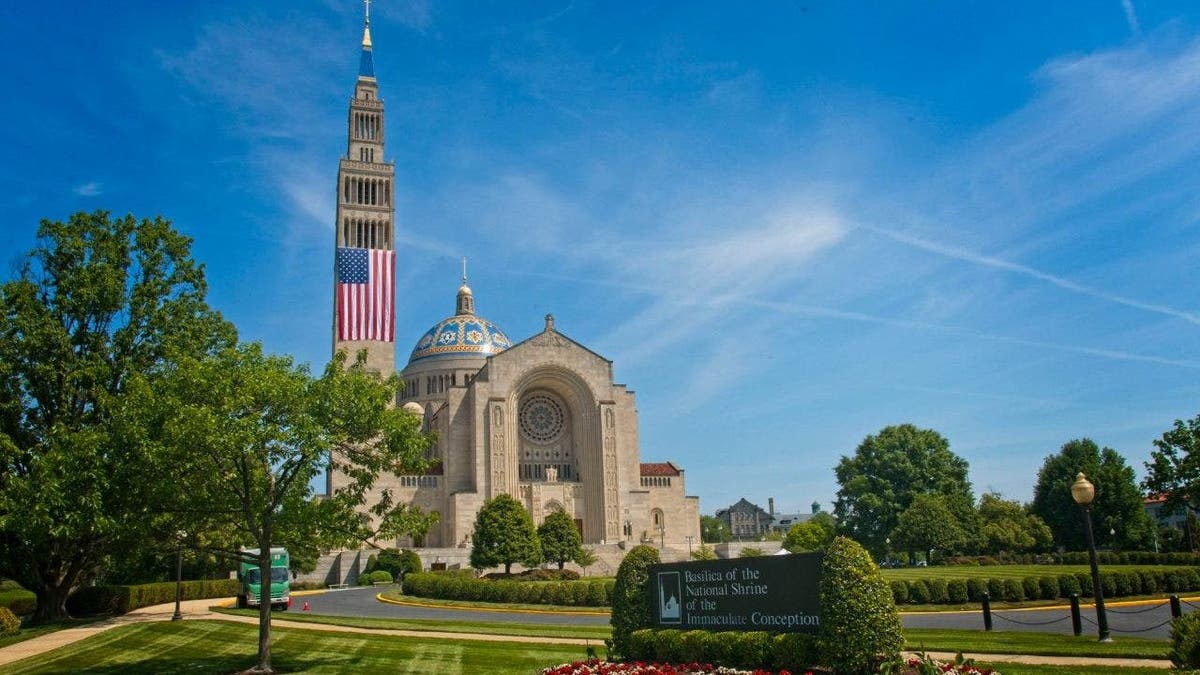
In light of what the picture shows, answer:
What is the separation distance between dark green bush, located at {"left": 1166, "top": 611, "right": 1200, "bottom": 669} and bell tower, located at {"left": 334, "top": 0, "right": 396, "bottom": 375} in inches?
2190

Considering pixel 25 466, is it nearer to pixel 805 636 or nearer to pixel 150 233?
pixel 150 233

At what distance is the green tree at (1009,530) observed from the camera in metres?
63.7

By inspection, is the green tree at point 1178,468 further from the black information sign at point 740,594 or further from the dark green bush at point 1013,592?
the black information sign at point 740,594

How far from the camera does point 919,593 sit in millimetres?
32875

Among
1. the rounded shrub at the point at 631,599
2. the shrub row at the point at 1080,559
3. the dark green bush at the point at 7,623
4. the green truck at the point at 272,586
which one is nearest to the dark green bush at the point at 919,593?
the rounded shrub at the point at 631,599

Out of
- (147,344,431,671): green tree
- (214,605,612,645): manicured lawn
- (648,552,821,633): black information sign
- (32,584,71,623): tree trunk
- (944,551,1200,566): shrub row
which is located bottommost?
(944,551,1200,566): shrub row

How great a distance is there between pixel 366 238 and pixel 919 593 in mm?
64748

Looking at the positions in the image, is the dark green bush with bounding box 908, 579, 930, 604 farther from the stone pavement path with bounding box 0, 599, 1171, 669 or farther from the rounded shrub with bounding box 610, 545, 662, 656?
the rounded shrub with bounding box 610, 545, 662, 656

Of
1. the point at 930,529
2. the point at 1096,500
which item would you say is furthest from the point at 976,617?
the point at 1096,500

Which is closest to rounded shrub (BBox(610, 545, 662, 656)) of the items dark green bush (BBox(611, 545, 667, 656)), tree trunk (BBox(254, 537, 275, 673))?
dark green bush (BBox(611, 545, 667, 656))

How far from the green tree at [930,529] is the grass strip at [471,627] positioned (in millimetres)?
41514

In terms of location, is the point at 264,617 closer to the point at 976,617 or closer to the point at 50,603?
the point at 50,603

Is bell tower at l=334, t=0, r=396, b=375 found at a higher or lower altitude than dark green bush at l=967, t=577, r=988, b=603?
higher

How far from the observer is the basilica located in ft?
237
